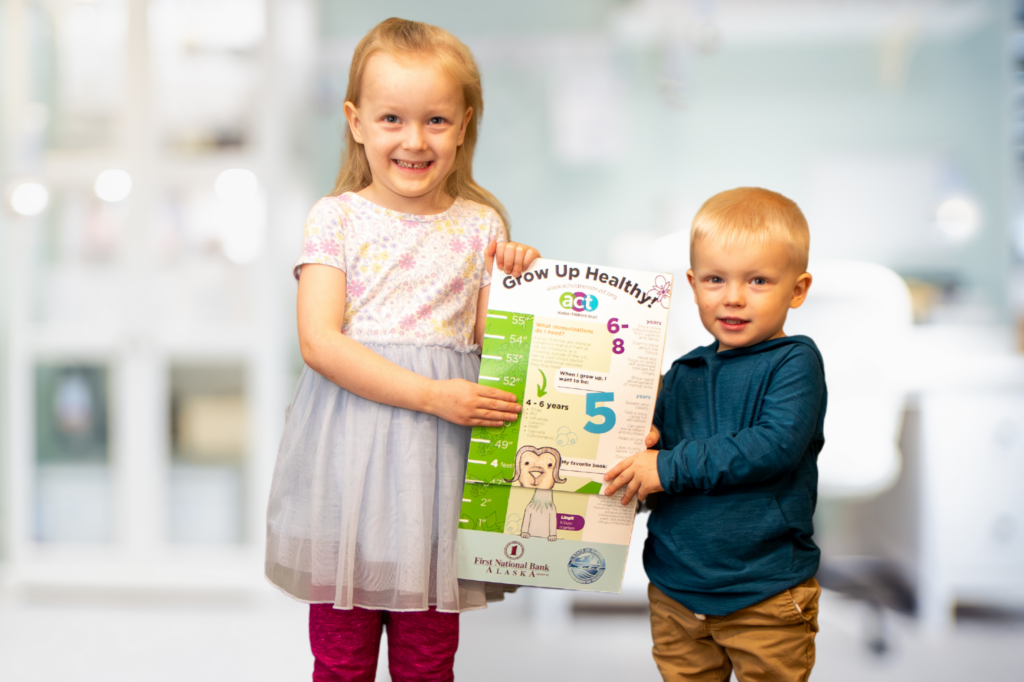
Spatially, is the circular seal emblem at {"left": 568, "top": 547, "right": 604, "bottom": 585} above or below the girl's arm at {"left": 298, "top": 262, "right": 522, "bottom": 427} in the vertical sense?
below

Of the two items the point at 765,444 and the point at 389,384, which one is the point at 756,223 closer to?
the point at 765,444

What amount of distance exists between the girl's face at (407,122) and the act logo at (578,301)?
0.67 ft

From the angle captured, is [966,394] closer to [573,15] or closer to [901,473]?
[901,473]

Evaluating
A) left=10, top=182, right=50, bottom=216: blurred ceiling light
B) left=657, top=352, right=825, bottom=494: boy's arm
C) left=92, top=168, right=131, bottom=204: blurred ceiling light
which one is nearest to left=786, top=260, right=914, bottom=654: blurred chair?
left=657, top=352, right=825, bottom=494: boy's arm

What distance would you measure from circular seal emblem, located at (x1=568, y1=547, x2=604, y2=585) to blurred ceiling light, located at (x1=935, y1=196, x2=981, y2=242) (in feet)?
6.62

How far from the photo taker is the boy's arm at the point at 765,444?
803mm

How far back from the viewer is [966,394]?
1837 mm

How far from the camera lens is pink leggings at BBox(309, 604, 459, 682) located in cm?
92

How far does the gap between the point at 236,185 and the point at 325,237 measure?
1.34 metres

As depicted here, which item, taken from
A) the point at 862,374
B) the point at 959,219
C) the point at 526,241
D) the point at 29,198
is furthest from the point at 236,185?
the point at 959,219

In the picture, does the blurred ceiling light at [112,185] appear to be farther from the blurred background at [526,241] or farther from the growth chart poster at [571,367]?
the growth chart poster at [571,367]

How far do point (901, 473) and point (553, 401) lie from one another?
147 cm

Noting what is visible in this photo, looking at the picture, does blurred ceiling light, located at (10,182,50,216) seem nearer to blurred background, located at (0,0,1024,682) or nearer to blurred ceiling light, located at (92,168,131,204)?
blurred background, located at (0,0,1024,682)

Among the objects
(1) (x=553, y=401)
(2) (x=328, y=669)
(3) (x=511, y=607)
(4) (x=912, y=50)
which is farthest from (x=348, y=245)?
(4) (x=912, y=50)
